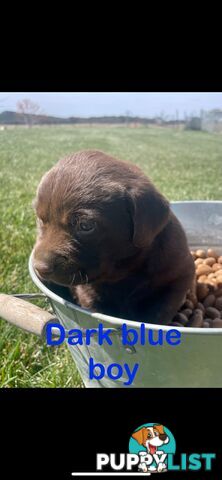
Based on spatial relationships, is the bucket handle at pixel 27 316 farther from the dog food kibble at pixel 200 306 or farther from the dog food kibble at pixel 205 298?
the dog food kibble at pixel 200 306

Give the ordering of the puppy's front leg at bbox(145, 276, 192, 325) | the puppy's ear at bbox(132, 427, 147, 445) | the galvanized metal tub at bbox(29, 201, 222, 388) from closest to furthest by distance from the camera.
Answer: the galvanized metal tub at bbox(29, 201, 222, 388)
the puppy's ear at bbox(132, 427, 147, 445)
the puppy's front leg at bbox(145, 276, 192, 325)

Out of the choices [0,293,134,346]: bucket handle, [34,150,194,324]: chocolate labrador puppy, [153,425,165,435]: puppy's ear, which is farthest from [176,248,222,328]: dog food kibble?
[0,293,134,346]: bucket handle

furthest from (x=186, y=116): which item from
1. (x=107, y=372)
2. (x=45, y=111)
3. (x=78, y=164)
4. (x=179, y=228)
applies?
(x=107, y=372)

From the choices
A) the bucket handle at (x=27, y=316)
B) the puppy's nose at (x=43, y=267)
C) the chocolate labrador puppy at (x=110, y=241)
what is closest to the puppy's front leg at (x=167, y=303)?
the chocolate labrador puppy at (x=110, y=241)

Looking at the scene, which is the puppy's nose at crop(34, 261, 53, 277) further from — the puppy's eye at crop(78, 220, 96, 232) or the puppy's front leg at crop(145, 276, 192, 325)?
the puppy's front leg at crop(145, 276, 192, 325)

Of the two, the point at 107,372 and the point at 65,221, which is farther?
the point at 107,372

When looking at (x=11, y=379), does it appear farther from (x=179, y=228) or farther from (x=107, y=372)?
(x=179, y=228)

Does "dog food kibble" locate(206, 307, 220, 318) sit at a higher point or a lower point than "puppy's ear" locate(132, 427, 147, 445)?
higher
